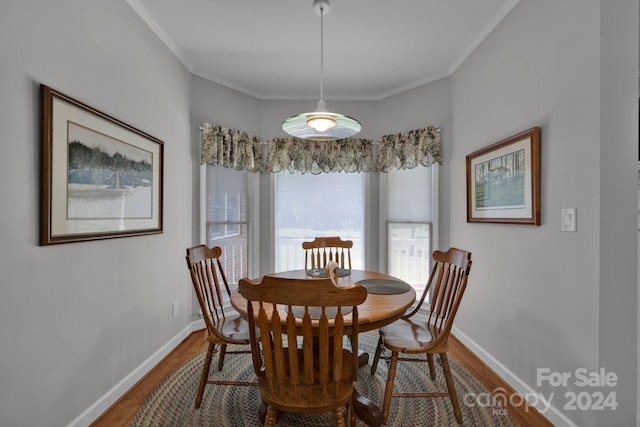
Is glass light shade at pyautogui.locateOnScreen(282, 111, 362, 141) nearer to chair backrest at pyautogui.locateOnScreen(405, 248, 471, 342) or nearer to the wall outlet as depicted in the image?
chair backrest at pyautogui.locateOnScreen(405, 248, 471, 342)

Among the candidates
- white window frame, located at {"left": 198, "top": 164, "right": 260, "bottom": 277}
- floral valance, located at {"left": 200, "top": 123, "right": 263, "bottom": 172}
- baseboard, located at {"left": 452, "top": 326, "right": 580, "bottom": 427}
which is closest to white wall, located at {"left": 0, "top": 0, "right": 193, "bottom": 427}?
floral valance, located at {"left": 200, "top": 123, "right": 263, "bottom": 172}

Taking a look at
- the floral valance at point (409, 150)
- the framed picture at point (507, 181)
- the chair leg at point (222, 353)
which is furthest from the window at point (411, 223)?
the chair leg at point (222, 353)

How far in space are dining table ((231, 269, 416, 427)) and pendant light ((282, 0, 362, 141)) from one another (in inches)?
40.6

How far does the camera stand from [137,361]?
7.42 ft

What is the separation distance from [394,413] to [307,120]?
6.23 ft

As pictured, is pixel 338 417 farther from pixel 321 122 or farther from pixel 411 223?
pixel 411 223

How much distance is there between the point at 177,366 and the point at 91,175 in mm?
1577

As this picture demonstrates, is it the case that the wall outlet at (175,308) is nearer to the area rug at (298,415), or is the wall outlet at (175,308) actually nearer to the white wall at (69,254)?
the white wall at (69,254)

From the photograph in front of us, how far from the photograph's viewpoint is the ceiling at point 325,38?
226cm

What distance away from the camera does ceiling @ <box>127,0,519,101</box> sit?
226 centimetres

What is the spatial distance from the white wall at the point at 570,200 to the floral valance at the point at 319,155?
1536mm

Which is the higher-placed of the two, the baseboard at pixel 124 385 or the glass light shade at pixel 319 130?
the glass light shade at pixel 319 130

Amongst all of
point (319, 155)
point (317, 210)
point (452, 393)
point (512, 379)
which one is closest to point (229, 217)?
point (317, 210)

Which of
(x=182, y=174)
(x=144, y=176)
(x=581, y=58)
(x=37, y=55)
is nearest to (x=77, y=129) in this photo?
(x=37, y=55)
